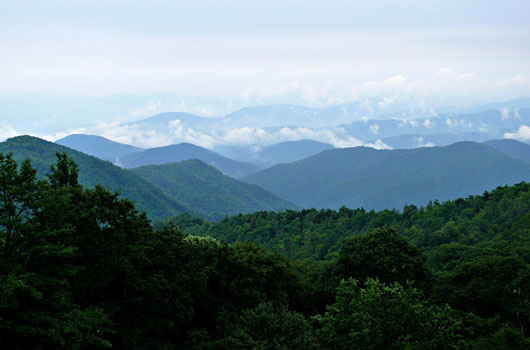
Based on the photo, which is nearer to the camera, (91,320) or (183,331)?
(91,320)

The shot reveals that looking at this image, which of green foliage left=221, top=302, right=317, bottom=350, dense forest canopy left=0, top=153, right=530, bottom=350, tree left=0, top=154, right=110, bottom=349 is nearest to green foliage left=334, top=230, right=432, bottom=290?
dense forest canopy left=0, top=153, right=530, bottom=350

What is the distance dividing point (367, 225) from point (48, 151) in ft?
503

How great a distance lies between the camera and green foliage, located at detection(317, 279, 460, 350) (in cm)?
2222

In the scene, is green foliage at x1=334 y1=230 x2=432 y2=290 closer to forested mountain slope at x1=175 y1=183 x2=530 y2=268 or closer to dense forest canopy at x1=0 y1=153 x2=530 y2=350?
dense forest canopy at x1=0 y1=153 x2=530 y2=350

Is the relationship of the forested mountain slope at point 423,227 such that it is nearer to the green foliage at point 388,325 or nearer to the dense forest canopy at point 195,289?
the dense forest canopy at point 195,289

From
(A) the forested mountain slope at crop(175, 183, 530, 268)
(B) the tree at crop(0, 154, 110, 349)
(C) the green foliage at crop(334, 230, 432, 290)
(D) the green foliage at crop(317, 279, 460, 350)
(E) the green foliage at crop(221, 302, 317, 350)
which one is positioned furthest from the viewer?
(A) the forested mountain slope at crop(175, 183, 530, 268)

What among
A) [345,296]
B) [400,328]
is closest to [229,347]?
[345,296]

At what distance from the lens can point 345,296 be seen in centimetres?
2608

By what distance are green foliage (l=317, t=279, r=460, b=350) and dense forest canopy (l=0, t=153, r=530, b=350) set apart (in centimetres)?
6

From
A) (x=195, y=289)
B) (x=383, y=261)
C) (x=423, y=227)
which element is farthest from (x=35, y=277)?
(x=423, y=227)

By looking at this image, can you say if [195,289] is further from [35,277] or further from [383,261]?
[383,261]

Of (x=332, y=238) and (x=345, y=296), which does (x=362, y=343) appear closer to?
(x=345, y=296)

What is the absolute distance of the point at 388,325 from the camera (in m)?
22.9

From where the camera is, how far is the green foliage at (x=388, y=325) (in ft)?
72.9
